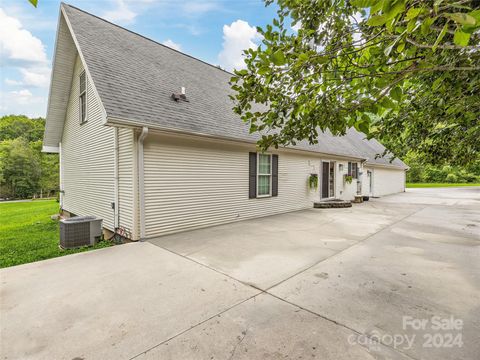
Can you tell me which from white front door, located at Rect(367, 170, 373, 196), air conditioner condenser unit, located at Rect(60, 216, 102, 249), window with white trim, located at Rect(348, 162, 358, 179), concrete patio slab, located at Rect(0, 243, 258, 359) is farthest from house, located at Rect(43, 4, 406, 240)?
white front door, located at Rect(367, 170, 373, 196)

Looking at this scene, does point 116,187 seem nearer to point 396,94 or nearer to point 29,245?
point 29,245

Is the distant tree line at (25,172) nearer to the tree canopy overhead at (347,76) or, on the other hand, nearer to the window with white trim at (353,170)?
the window with white trim at (353,170)

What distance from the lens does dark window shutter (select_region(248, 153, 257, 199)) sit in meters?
7.91

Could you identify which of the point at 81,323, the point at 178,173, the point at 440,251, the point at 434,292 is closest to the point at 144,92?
the point at 178,173

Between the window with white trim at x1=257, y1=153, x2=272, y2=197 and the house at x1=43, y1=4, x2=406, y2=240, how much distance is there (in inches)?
1.4

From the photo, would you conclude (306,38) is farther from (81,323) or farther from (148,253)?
(148,253)

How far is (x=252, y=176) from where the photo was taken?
26.2 ft

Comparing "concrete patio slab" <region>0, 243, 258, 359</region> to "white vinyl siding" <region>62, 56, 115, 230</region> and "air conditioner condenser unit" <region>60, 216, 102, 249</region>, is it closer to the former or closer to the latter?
"air conditioner condenser unit" <region>60, 216, 102, 249</region>

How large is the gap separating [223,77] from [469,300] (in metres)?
10.6

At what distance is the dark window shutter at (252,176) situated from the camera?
7906mm

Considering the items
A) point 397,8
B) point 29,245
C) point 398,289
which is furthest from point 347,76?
point 29,245

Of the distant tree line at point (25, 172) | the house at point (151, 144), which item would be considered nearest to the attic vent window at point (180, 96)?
the house at point (151, 144)

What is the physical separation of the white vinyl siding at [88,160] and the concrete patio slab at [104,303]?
2.64 metres

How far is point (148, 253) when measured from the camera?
4.59m
